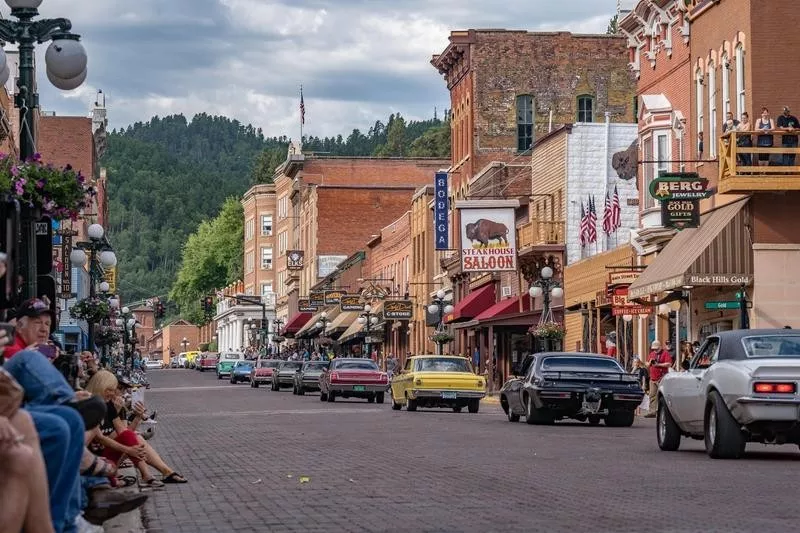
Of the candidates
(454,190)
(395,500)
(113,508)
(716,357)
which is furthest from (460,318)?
(113,508)


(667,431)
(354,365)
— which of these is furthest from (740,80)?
(667,431)

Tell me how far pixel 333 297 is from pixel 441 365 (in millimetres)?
62112

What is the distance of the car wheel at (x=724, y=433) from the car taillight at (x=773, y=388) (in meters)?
0.57

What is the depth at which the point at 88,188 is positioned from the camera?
63.2 feet

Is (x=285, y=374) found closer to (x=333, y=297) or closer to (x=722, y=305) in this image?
(x=722, y=305)

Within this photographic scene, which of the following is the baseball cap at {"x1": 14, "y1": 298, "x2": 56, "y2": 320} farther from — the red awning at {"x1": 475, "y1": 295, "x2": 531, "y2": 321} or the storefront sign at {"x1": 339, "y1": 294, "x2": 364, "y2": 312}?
the storefront sign at {"x1": 339, "y1": 294, "x2": 364, "y2": 312}

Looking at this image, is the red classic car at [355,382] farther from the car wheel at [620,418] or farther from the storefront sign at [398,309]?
the storefront sign at [398,309]

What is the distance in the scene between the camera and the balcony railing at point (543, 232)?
200ft

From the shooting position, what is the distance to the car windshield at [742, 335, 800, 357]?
21469 mm

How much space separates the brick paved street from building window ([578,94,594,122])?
44798 millimetres

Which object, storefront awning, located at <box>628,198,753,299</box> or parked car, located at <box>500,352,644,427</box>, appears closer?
parked car, located at <box>500,352,644,427</box>

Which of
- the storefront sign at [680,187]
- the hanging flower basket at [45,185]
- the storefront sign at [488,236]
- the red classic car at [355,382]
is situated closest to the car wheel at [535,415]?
the storefront sign at [680,187]

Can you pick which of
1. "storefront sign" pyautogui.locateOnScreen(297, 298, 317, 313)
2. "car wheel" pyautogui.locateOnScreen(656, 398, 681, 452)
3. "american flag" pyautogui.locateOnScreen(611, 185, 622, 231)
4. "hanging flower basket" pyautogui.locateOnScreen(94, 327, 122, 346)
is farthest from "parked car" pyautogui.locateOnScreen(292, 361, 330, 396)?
"storefront sign" pyautogui.locateOnScreen(297, 298, 317, 313)

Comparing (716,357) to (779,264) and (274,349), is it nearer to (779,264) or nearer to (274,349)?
(779,264)
